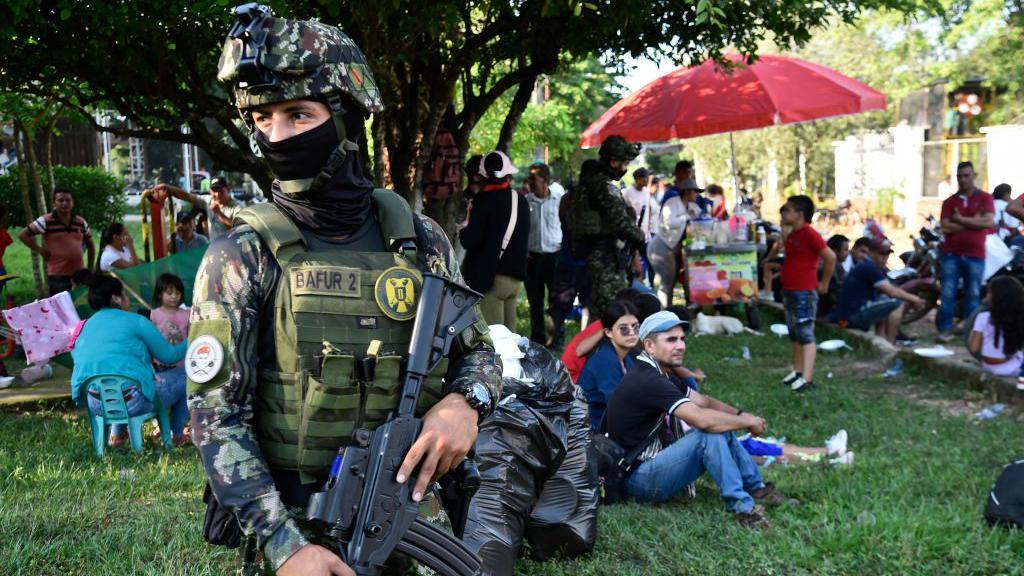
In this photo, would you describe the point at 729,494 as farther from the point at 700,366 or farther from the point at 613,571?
the point at 700,366

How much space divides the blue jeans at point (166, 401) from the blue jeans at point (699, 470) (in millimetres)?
2565

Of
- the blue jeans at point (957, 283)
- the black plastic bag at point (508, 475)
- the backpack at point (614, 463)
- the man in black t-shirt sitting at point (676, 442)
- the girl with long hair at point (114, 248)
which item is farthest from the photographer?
the blue jeans at point (957, 283)

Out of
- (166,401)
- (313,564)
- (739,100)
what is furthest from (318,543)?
(739,100)

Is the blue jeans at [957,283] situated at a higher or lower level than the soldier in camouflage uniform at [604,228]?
lower

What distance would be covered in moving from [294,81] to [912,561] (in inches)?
129

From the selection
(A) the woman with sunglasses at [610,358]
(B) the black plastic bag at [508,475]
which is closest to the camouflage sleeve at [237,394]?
(B) the black plastic bag at [508,475]

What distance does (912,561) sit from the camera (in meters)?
4.02

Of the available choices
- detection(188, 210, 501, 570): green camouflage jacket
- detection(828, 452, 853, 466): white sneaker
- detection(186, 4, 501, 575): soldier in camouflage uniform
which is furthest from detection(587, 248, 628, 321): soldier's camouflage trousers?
detection(188, 210, 501, 570): green camouflage jacket

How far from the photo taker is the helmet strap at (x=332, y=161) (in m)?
1.98

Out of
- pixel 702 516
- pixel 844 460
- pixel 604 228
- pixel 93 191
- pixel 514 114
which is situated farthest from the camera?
pixel 93 191

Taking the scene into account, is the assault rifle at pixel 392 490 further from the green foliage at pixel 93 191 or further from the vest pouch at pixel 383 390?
the green foliage at pixel 93 191

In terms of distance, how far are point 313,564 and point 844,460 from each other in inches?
174

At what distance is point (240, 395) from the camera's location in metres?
1.87

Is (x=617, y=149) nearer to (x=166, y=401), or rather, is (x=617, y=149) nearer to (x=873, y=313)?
(x=166, y=401)
